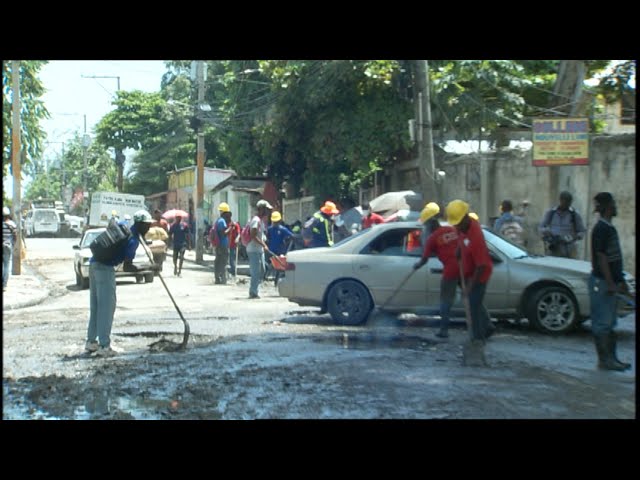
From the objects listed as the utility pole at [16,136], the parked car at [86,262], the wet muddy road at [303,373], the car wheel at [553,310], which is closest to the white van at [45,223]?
the utility pole at [16,136]

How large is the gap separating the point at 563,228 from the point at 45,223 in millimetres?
51748

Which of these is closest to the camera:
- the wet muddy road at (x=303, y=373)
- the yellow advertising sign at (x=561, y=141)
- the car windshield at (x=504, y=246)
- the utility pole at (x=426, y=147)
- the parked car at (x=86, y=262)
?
the wet muddy road at (x=303, y=373)

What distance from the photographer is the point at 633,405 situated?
715 centimetres

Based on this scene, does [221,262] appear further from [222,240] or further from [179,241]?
[179,241]

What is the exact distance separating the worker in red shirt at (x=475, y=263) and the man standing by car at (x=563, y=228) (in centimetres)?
495

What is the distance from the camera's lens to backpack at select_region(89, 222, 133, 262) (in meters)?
9.32

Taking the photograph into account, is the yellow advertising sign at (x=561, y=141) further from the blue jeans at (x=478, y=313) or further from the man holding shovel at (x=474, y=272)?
the blue jeans at (x=478, y=313)

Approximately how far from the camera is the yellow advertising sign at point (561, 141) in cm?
1445

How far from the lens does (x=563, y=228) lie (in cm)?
1336

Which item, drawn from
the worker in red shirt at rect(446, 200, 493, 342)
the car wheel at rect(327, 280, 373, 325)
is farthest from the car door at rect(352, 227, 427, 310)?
the worker in red shirt at rect(446, 200, 493, 342)

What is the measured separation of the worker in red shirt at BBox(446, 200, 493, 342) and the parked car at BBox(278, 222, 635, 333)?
7.08ft
